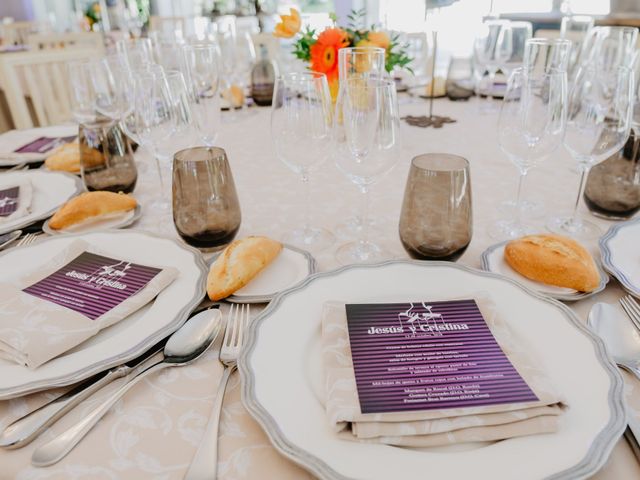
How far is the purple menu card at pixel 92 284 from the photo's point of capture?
59cm

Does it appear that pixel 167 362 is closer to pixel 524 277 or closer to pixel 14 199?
pixel 524 277

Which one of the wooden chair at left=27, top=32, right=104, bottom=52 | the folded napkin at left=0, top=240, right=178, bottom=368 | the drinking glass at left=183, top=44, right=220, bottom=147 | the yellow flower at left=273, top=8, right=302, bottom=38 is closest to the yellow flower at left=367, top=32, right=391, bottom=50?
the yellow flower at left=273, top=8, right=302, bottom=38

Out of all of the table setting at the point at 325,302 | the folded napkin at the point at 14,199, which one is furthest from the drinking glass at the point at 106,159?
the folded napkin at the point at 14,199

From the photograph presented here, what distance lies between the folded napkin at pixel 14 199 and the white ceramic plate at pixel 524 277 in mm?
802

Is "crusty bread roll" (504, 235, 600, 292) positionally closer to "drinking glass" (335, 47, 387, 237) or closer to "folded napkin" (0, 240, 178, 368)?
"folded napkin" (0, 240, 178, 368)

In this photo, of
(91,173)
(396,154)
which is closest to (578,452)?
(396,154)

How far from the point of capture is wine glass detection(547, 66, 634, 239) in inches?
29.0

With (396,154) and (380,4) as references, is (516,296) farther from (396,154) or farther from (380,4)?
(380,4)

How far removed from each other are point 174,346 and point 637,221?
725 millimetres

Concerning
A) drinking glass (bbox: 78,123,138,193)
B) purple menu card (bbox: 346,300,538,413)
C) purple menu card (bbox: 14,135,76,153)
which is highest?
drinking glass (bbox: 78,123,138,193)

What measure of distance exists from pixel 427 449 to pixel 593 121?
63cm

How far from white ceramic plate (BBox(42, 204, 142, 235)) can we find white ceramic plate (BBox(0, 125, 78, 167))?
0.40 meters

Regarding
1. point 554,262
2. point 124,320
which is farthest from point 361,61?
point 124,320

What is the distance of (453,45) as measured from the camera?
6203mm
